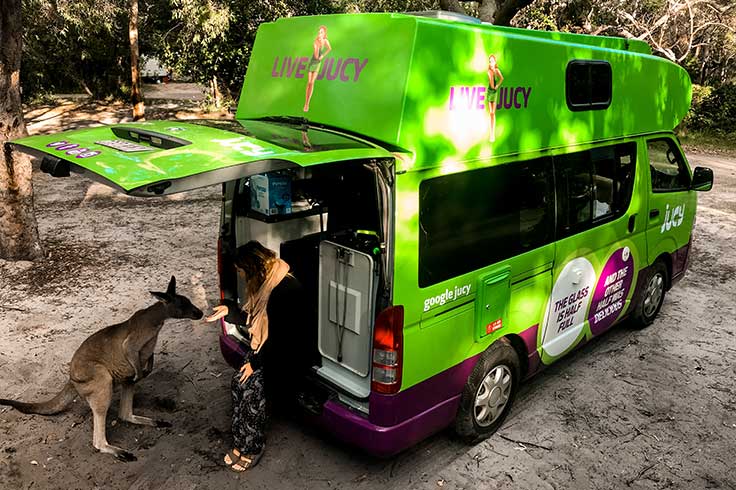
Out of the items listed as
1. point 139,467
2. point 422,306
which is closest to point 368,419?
point 422,306

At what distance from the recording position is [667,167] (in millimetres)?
5656

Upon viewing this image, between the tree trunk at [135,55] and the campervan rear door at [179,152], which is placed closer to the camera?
the campervan rear door at [179,152]

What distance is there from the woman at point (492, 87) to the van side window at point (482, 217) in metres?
0.32

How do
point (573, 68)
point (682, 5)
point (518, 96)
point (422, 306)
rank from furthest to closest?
point (682, 5), point (573, 68), point (518, 96), point (422, 306)

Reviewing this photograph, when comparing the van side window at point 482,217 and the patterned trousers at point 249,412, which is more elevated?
the van side window at point 482,217

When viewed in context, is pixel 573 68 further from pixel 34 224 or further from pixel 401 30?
pixel 34 224

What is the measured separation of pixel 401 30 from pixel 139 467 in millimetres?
3244

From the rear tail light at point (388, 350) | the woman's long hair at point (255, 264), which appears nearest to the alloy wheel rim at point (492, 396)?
the rear tail light at point (388, 350)

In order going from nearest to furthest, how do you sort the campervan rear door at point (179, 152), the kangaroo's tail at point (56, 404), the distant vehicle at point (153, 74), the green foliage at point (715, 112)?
the campervan rear door at point (179, 152) < the kangaroo's tail at point (56, 404) < the green foliage at point (715, 112) < the distant vehicle at point (153, 74)

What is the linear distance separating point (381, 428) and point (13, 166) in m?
6.11

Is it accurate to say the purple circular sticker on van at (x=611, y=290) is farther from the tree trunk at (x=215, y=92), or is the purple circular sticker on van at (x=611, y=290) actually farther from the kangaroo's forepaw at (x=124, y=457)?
the tree trunk at (x=215, y=92)

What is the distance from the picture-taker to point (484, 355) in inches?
155

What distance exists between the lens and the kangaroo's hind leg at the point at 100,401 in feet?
12.6

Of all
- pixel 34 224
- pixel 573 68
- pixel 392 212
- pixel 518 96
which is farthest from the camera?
pixel 34 224
